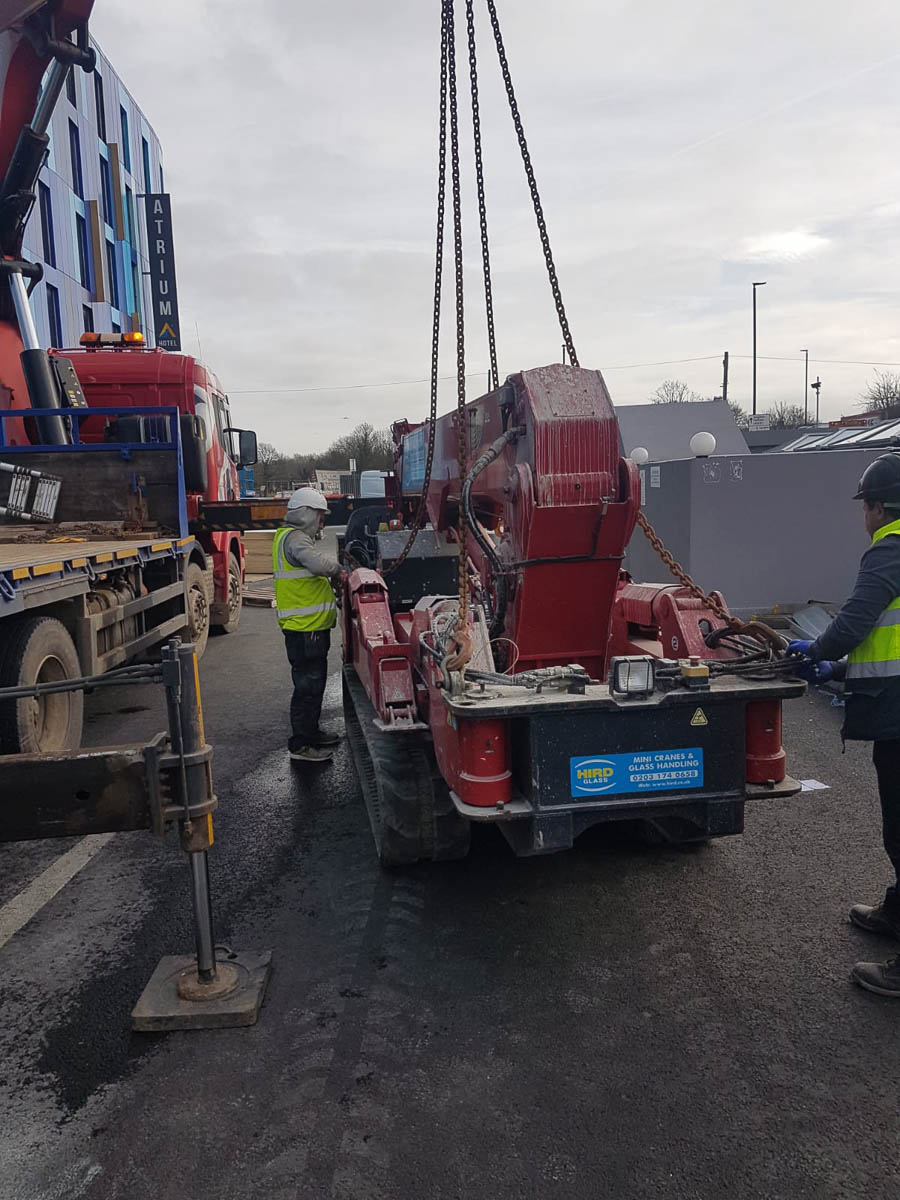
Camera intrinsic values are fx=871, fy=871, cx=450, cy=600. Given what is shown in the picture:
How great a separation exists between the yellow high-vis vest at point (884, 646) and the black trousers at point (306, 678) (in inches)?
144

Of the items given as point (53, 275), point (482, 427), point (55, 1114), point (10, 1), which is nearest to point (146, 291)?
point (53, 275)

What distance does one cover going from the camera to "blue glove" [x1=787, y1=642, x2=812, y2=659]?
335 centimetres

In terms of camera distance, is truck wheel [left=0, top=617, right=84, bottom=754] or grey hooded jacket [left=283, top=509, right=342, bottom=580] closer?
truck wheel [left=0, top=617, right=84, bottom=754]

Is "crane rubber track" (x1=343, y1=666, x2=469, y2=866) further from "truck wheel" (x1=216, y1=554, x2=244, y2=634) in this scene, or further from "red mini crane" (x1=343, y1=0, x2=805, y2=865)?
"truck wheel" (x1=216, y1=554, x2=244, y2=634)

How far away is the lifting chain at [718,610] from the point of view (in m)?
3.51

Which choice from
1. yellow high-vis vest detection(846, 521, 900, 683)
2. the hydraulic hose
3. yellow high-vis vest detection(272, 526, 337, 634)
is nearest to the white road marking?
yellow high-vis vest detection(272, 526, 337, 634)

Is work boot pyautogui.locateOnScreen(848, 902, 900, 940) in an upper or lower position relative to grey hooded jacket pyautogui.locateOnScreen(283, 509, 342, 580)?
lower

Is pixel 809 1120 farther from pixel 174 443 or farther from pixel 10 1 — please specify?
pixel 10 1

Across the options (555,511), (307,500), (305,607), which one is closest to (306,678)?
(305,607)

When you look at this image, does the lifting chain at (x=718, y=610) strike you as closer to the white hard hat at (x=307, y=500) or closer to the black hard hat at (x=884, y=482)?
the black hard hat at (x=884, y=482)

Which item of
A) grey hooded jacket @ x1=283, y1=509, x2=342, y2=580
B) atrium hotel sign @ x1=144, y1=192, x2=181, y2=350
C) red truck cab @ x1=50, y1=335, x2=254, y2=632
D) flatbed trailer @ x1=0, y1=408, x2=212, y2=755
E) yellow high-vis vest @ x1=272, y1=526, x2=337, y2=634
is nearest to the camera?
flatbed trailer @ x1=0, y1=408, x2=212, y2=755

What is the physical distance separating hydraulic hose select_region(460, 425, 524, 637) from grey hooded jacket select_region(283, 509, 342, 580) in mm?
2102

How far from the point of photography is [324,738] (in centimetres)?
628

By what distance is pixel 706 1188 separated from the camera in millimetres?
2309
